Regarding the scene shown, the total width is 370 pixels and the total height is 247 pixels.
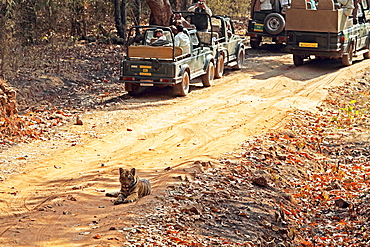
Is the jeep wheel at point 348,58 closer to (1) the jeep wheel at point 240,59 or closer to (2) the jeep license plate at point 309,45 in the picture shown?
(2) the jeep license plate at point 309,45

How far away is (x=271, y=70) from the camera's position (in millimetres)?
19531

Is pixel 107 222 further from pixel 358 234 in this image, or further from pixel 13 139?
pixel 13 139

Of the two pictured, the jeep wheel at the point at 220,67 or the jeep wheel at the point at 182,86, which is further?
the jeep wheel at the point at 220,67

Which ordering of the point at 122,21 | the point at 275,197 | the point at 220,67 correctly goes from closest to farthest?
the point at 275,197 < the point at 220,67 < the point at 122,21

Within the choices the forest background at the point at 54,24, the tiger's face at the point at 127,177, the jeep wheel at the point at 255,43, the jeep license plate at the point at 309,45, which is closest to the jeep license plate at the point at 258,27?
the jeep wheel at the point at 255,43

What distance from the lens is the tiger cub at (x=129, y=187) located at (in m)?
7.17

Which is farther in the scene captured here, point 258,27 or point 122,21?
point 122,21

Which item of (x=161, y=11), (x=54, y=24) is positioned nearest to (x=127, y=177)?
(x=161, y=11)

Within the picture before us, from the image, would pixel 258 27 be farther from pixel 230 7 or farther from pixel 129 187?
pixel 129 187

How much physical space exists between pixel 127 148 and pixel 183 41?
17.4 ft

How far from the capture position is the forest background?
16312 millimetres

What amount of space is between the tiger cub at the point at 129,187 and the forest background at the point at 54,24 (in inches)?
346

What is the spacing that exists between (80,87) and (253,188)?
8682mm

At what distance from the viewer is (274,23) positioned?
2234cm
